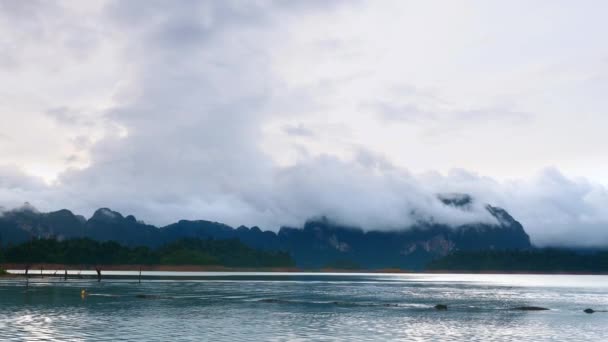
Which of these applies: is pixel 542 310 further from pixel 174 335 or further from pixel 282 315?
pixel 174 335

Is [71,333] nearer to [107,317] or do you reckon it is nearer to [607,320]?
[107,317]

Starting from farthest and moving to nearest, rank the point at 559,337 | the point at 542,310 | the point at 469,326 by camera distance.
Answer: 1. the point at 542,310
2. the point at 469,326
3. the point at 559,337

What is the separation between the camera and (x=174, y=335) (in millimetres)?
56594

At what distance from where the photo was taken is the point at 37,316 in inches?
2763

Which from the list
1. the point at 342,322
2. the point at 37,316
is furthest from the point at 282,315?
the point at 37,316

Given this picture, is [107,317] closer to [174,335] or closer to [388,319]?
[174,335]

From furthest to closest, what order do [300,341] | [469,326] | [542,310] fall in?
[542,310] → [469,326] → [300,341]

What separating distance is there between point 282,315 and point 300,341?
2379cm

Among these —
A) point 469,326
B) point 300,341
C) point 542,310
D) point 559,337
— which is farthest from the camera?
point 542,310

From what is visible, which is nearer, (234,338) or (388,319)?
(234,338)

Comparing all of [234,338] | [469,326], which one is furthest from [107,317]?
[469,326]

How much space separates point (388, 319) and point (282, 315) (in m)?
12.8

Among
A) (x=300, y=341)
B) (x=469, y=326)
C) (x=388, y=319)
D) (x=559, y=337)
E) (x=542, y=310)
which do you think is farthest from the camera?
(x=542, y=310)

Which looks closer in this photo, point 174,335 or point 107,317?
point 174,335
